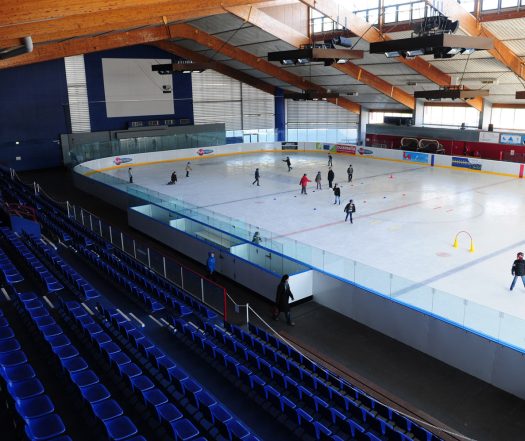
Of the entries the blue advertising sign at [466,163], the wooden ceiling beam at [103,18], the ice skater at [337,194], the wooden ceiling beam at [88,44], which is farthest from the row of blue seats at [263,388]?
the blue advertising sign at [466,163]

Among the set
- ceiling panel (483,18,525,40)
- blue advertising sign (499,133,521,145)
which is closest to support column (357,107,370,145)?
blue advertising sign (499,133,521,145)

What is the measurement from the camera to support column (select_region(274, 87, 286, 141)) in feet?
157

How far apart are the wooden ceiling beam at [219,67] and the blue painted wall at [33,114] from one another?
892 cm

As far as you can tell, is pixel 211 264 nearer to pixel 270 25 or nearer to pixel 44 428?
pixel 44 428

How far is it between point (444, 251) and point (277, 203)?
9.42 metres

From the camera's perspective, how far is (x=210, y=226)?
54.3ft

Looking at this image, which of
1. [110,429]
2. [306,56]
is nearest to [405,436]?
[110,429]

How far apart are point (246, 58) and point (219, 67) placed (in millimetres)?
7002

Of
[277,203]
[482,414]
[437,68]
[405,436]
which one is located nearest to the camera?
[405,436]

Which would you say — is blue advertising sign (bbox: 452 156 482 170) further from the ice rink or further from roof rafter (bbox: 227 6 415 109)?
roof rafter (bbox: 227 6 415 109)

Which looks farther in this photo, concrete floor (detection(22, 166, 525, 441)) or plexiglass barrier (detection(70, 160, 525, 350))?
plexiglass barrier (detection(70, 160, 525, 350))

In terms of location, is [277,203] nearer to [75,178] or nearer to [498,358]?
[75,178]

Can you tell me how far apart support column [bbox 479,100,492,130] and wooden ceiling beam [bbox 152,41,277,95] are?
19.5 metres

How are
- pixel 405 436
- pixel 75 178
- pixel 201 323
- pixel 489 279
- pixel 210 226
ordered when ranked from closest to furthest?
pixel 405 436 < pixel 201 323 < pixel 489 279 < pixel 210 226 < pixel 75 178
